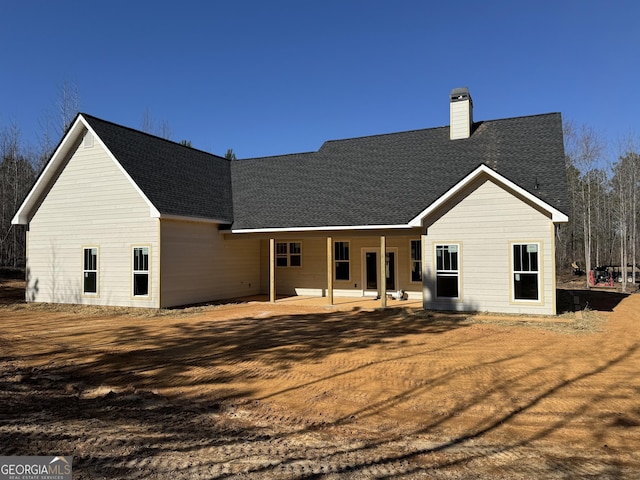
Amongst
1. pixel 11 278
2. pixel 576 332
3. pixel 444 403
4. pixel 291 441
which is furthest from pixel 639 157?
pixel 11 278

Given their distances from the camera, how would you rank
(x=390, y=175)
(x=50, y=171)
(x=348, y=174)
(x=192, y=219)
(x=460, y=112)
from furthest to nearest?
1. (x=348, y=174)
2. (x=460, y=112)
3. (x=390, y=175)
4. (x=50, y=171)
5. (x=192, y=219)

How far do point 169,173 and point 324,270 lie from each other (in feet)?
26.7

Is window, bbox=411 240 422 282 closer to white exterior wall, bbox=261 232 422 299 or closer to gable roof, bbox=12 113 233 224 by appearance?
white exterior wall, bbox=261 232 422 299

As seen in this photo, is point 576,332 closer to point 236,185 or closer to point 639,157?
point 236,185

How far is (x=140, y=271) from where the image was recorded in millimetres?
15953

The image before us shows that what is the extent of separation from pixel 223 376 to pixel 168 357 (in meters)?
2.05

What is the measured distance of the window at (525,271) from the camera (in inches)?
524

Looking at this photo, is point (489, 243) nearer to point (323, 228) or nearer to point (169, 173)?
point (323, 228)

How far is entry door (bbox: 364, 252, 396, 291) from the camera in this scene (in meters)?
18.8

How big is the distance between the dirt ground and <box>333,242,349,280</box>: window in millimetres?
7850

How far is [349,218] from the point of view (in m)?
16.8

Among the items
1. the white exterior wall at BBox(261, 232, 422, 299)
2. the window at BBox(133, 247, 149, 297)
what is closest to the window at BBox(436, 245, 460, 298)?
the white exterior wall at BBox(261, 232, 422, 299)

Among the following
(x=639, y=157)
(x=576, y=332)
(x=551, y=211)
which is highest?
(x=639, y=157)

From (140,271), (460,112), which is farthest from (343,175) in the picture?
(140,271)
